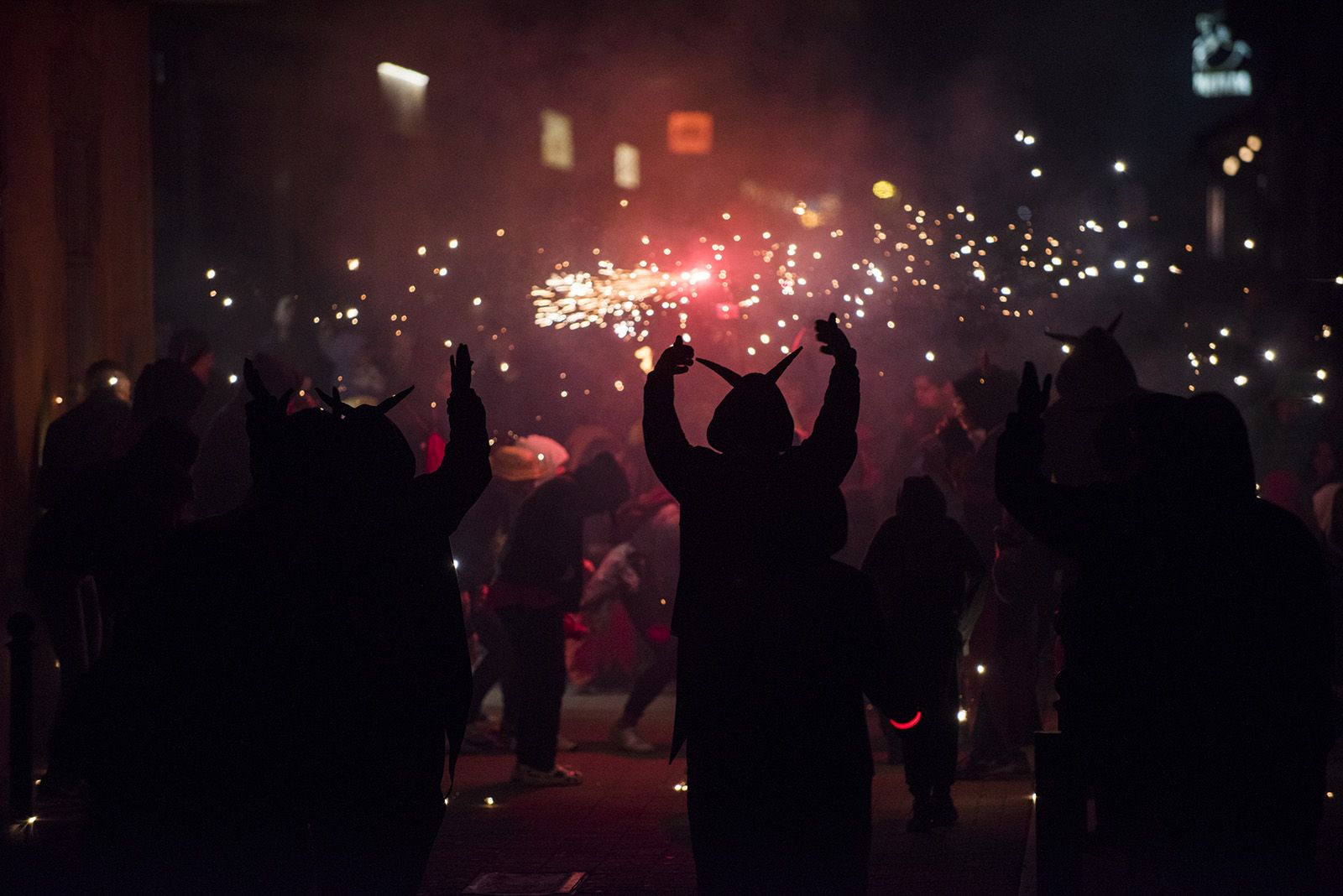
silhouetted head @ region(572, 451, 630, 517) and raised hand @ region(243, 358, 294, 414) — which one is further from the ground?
raised hand @ region(243, 358, 294, 414)

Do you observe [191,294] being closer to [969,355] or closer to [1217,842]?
[969,355]

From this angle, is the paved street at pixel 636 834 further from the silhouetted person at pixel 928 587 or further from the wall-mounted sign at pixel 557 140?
the wall-mounted sign at pixel 557 140

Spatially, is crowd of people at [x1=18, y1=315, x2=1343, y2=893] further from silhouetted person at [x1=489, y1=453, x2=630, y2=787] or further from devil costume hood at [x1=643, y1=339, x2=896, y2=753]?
silhouetted person at [x1=489, y1=453, x2=630, y2=787]

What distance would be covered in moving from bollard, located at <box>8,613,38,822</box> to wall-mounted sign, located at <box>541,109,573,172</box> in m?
12.0

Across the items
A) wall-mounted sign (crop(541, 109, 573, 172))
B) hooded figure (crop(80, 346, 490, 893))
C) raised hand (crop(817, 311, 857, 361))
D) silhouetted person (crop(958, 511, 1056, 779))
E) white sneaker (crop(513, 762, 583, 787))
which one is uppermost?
wall-mounted sign (crop(541, 109, 573, 172))

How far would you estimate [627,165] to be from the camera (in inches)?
890

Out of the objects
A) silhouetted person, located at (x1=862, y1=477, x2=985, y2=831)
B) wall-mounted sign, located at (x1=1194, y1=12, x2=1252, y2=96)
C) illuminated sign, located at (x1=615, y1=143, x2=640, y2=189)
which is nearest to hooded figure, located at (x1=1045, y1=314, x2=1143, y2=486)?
silhouetted person, located at (x1=862, y1=477, x2=985, y2=831)

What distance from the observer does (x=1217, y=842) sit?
420cm

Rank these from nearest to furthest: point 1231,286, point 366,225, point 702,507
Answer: point 702,507, point 1231,286, point 366,225

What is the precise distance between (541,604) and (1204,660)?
525 cm

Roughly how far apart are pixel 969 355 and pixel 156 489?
7.95 m

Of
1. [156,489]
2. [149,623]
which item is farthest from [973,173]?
[149,623]

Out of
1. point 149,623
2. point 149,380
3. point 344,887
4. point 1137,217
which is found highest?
point 1137,217

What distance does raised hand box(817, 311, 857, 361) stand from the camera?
5.15m
